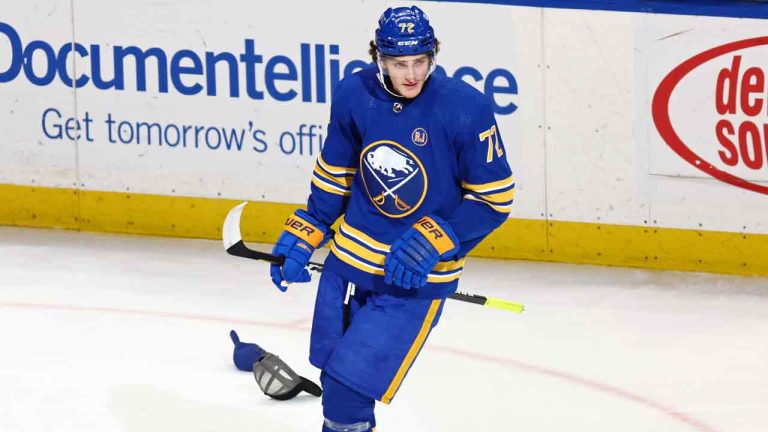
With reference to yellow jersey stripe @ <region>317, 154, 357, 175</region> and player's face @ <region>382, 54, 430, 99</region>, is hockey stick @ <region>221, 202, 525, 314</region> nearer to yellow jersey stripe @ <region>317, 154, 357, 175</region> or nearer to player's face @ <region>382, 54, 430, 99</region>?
yellow jersey stripe @ <region>317, 154, 357, 175</region>

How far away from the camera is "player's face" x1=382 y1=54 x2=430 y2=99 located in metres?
3.86

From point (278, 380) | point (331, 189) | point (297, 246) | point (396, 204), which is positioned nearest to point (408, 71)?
point (396, 204)

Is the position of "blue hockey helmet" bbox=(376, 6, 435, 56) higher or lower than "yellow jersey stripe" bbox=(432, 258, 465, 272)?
higher

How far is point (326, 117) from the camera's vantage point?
23.1ft

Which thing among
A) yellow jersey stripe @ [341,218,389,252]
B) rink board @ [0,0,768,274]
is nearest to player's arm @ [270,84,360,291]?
yellow jersey stripe @ [341,218,389,252]

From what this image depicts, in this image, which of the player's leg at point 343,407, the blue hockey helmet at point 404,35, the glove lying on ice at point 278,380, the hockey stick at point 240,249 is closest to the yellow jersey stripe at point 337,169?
the hockey stick at point 240,249

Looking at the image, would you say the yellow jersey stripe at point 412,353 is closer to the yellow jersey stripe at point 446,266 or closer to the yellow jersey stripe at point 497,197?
the yellow jersey stripe at point 446,266

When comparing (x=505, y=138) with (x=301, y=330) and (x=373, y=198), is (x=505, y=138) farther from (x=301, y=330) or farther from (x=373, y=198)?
(x=373, y=198)

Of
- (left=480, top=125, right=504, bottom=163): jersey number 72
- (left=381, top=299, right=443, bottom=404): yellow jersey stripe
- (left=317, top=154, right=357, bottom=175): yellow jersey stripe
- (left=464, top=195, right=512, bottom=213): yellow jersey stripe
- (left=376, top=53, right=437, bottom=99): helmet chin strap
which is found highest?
(left=376, top=53, right=437, bottom=99): helmet chin strap

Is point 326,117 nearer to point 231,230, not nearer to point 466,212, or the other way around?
point 231,230

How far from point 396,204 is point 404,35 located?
428 mm

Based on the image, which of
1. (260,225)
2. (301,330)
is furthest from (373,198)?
(260,225)

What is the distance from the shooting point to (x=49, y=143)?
292 inches

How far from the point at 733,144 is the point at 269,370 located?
234cm
